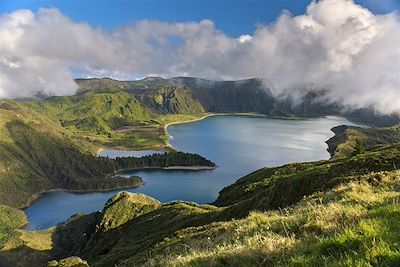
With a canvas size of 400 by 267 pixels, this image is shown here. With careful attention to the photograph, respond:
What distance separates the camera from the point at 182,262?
456 inches

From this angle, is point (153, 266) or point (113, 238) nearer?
point (153, 266)

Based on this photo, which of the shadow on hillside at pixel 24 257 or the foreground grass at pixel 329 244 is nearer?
the foreground grass at pixel 329 244

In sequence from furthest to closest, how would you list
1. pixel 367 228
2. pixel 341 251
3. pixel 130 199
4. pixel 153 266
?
pixel 130 199
pixel 153 266
pixel 367 228
pixel 341 251

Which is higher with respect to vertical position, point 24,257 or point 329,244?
point 329,244

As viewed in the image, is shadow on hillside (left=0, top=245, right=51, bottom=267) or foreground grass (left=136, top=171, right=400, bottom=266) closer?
foreground grass (left=136, top=171, right=400, bottom=266)

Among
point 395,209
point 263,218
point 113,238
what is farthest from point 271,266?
point 113,238

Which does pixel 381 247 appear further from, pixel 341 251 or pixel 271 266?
pixel 271 266

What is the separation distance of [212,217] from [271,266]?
54.5m

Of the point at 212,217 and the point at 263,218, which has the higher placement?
the point at 263,218

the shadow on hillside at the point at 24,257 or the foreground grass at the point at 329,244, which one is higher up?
the foreground grass at the point at 329,244

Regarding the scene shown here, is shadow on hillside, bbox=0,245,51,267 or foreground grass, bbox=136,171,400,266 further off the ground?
foreground grass, bbox=136,171,400,266

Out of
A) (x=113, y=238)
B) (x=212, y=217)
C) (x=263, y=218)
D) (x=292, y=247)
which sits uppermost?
(x=292, y=247)

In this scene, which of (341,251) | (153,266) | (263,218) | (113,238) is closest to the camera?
(341,251)

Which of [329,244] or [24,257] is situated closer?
[329,244]
